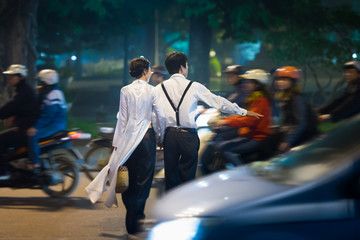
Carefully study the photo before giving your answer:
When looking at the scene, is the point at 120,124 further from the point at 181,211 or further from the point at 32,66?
the point at 32,66

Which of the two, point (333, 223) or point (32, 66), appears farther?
point (32, 66)

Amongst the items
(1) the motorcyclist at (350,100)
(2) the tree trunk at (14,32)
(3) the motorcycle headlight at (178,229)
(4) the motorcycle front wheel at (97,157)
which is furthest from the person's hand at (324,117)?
(2) the tree trunk at (14,32)

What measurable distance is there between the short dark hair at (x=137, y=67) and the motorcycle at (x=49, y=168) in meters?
2.16

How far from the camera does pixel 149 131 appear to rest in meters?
6.42

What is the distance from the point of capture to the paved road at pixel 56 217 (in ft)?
21.3

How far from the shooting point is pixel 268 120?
741cm

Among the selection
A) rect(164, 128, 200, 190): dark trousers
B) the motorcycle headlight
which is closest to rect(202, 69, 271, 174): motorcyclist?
rect(164, 128, 200, 190): dark trousers

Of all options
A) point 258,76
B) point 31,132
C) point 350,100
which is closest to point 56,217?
point 31,132

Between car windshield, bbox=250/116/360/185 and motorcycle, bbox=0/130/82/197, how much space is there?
380 centimetres

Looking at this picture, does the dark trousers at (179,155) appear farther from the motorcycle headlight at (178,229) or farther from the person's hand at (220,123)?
the motorcycle headlight at (178,229)

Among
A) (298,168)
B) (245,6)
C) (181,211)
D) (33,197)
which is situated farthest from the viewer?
(245,6)

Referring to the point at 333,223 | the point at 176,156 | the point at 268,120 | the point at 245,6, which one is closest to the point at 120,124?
the point at 176,156

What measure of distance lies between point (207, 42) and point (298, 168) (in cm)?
2117

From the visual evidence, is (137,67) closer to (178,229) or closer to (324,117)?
(178,229)
